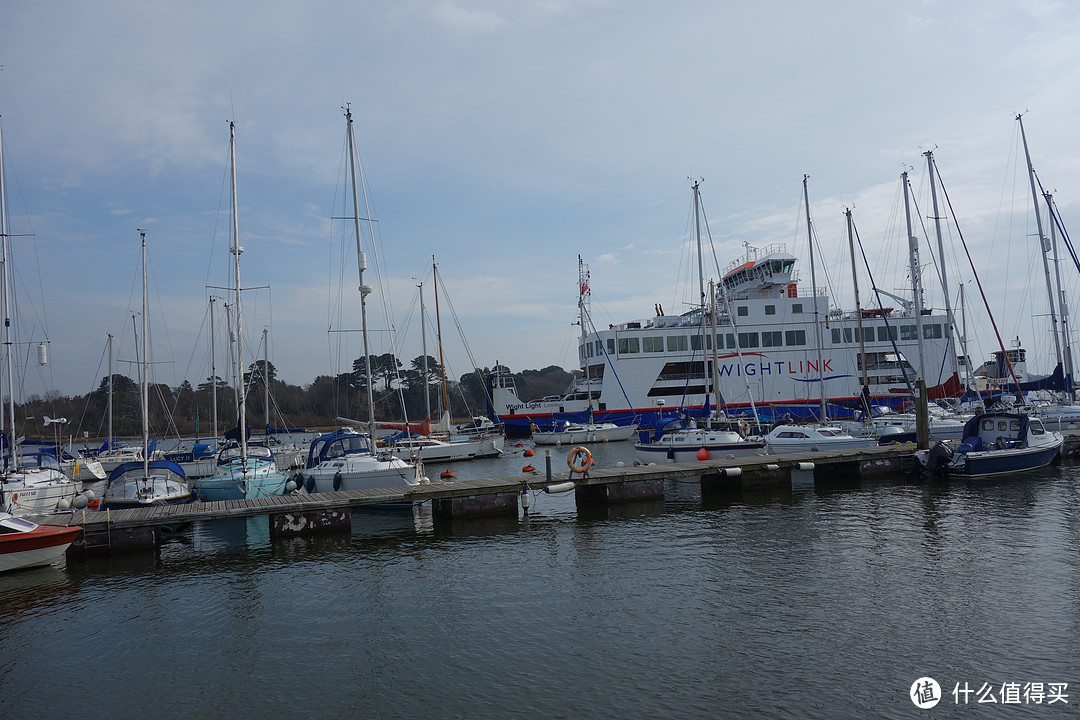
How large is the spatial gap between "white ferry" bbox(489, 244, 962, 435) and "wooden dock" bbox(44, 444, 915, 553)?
2617 centimetres

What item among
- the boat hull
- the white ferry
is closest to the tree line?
the white ferry

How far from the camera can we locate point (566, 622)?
34.9ft

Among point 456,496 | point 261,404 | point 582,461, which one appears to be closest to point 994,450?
point 582,461

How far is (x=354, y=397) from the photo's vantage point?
84.8 m

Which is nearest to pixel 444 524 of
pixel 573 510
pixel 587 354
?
pixel 573 510

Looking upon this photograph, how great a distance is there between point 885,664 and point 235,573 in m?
12.8

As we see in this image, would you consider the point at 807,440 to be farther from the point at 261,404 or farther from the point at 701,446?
the point at 261,404

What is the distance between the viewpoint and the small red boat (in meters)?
14.1

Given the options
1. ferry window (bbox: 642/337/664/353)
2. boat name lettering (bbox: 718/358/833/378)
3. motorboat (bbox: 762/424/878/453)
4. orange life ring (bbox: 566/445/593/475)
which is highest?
ferry window (bbox: 642/337/664/353)

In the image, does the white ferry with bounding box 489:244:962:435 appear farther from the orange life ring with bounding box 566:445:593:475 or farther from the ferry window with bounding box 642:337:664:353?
the orange life ring with bounding box 566:445:593:475

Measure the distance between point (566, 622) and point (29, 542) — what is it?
11.9 m
